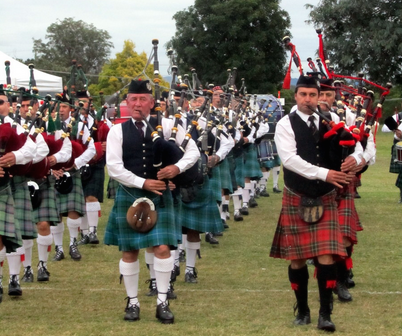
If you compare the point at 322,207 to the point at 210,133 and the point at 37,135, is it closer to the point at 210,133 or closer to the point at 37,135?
the point at 37,135

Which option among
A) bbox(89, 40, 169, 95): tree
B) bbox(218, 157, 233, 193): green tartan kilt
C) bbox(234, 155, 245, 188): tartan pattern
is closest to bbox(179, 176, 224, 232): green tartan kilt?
bbox(218, 157, 233, 193): green tartan kilt

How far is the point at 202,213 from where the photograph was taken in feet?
22.4

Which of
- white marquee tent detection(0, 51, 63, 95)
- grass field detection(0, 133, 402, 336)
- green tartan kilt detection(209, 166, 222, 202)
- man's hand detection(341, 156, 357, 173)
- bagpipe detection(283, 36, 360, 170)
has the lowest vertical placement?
grass field detection(0, 133, 402, 336)

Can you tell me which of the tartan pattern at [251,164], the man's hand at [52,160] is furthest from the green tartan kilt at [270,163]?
the man's hand at [52,160]

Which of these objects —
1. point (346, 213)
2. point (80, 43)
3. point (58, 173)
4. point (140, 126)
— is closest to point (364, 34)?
point (58, 173)

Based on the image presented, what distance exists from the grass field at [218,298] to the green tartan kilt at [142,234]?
49cm

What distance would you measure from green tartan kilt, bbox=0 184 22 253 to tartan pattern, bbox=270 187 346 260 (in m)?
1.76

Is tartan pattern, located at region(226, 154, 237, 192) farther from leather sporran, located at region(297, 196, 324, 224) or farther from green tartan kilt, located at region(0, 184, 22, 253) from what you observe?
leather sporran, located at region(297, 196, 324, 224)

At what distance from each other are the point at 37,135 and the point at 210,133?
1.98 m

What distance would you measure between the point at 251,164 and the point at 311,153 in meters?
6.70

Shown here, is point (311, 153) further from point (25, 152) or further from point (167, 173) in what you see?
point (25, 152)

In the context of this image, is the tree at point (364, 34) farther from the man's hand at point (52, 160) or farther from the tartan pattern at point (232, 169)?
the man's hand at point (52, 160)

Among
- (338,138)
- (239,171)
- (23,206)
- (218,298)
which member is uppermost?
(338,138)

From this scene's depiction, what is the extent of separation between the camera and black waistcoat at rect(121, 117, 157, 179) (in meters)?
5.29
